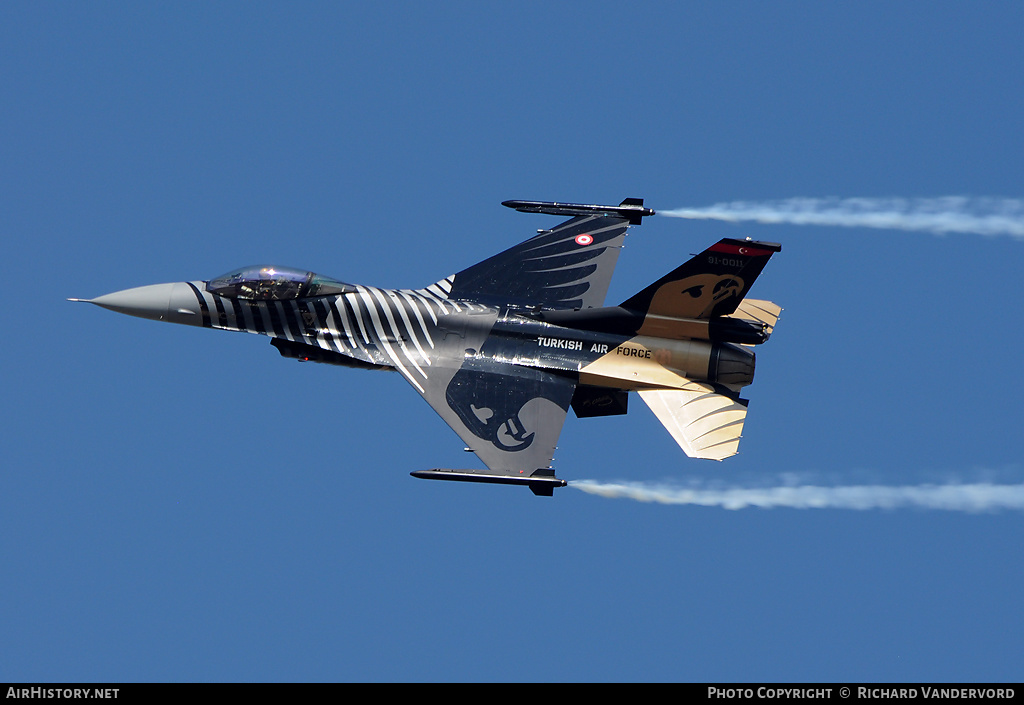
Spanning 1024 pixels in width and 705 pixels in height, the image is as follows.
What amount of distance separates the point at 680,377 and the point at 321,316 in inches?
270

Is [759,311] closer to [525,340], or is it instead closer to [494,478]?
[525,340]

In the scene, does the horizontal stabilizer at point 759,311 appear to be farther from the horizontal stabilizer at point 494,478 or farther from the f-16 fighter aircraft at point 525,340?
the horizontal stabilizer at point 494,478

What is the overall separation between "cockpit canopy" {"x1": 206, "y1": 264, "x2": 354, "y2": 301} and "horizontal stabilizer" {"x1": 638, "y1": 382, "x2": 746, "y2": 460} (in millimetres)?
6511

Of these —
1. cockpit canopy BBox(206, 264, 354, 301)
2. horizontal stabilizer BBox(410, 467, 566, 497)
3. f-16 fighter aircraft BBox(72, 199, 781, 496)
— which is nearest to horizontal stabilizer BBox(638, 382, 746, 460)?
f-16 fighter aircraft BBox(72, 199, 781, 496)

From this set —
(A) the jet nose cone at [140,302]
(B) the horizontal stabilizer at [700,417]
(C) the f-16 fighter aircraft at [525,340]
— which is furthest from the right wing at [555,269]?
(A) the jet nose cone at [140,302]

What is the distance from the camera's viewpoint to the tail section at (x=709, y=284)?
81.1 ft

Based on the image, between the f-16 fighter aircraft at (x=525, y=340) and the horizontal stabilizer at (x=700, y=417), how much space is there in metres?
0.02

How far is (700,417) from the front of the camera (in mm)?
24797

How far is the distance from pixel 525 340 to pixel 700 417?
11.7 ft

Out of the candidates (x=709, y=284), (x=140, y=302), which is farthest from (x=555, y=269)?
(x=140, y=302)

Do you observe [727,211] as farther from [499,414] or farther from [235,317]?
[235,317]
